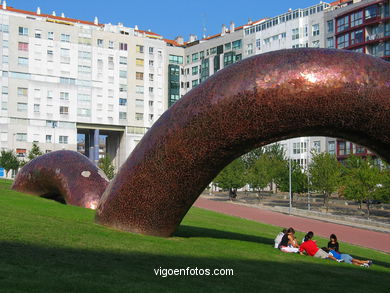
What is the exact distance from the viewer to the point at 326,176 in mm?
43312

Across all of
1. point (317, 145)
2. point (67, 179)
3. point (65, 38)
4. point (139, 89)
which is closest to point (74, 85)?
point (65, 38)

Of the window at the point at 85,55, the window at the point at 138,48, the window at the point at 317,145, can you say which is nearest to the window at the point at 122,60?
the window at the point at 138,48

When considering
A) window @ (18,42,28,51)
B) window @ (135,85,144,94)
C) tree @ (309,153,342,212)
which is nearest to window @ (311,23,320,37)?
window @ (135,85,144,94)

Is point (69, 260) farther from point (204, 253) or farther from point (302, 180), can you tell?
point (302, 180)

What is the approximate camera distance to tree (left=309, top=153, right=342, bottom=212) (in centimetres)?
4297

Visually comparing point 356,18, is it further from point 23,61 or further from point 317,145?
point 23,61

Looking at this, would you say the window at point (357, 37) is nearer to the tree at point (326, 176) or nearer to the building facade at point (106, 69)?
the building facade at point (106, 69)

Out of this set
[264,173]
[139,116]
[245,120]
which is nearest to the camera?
[245,120]

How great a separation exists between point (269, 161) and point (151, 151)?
155 ft

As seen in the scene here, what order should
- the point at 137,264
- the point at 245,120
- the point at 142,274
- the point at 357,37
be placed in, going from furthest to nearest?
the point at 357,37 < the point at 245,120 < the point at 137,264 < the point at 142,274

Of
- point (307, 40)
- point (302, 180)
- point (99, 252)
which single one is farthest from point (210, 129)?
point (307, 40)

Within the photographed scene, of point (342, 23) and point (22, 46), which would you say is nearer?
point (342, 23)

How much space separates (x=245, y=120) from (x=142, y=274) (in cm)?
402

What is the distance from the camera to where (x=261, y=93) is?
31.1 ft
